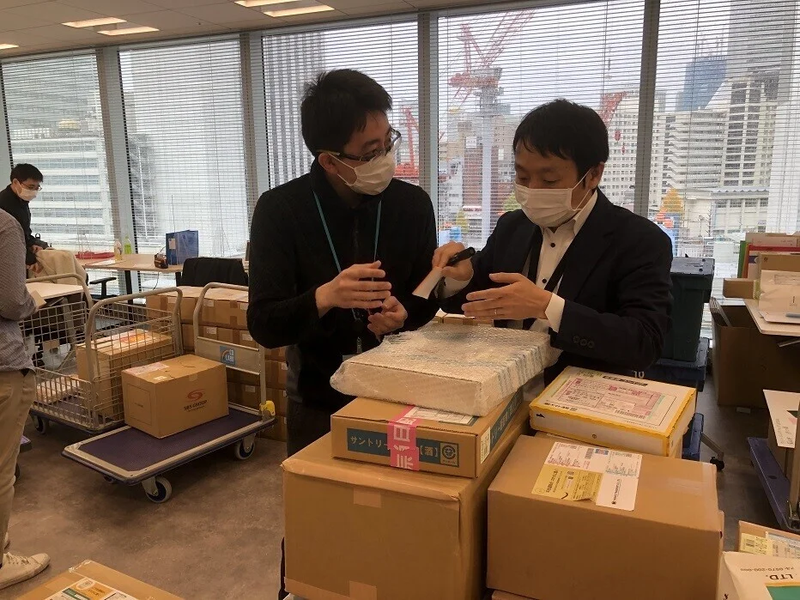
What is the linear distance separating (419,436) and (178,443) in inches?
105

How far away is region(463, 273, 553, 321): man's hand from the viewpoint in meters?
1.16

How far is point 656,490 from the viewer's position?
2.80ft

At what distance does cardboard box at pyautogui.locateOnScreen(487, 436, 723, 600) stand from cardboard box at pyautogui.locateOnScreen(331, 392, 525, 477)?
0.22 ft

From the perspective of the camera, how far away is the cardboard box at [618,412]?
969 mm

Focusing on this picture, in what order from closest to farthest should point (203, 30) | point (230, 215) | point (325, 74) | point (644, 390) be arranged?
point (644, 390) < point (325, 74) < point (203, 30) < point (230, 215)

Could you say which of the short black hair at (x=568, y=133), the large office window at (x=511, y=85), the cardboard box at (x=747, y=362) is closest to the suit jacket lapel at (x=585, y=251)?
the short black hair at (x=568, y=133)

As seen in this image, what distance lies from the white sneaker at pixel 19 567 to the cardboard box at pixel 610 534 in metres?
2.31

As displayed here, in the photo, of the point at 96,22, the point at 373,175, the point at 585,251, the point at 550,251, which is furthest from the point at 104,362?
the point at 96,22

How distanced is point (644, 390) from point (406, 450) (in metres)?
0.46

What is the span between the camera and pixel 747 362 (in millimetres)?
4141

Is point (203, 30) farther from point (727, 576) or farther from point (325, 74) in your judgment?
point (727, 576)

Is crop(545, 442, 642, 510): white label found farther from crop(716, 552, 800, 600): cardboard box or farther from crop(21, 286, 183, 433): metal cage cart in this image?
crop(21, 286, 183, 433): metal cage cart

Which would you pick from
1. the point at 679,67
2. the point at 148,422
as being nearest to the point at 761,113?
the point at 679,67

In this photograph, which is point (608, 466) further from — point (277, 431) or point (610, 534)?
point (277, 431)
